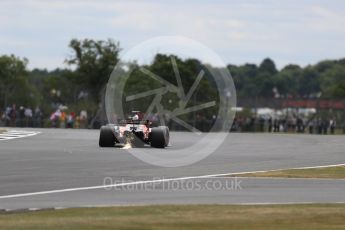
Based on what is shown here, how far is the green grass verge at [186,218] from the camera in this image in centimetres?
1225

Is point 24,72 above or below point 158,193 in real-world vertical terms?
above

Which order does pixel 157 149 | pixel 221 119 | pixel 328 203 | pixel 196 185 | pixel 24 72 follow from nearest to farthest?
1. pixel 328 203
2. pixel 196 185
3. pixel 157 149
4. pixel 221 119
5. pixel 24 72

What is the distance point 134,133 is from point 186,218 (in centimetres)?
1837

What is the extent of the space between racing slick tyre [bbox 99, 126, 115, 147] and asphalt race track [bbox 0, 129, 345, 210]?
2134 millimetres

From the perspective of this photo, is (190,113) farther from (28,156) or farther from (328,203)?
(328,203)

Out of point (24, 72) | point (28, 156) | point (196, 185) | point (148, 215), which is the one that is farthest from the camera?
point (24, 72)

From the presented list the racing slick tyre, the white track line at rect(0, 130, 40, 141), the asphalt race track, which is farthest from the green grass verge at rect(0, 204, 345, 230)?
the white track line at rect(0, 130, 40, 141)

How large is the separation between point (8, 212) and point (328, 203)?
514 cm

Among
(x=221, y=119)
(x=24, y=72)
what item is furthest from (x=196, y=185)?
(x=24, y=72)

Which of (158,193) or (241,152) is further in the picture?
(241,152)

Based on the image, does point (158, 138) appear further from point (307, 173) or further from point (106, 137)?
point (307, 173)

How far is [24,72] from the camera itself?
78250 millimetres

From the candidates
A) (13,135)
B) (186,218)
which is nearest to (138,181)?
(186,218)

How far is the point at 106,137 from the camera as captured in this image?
1240 inches
